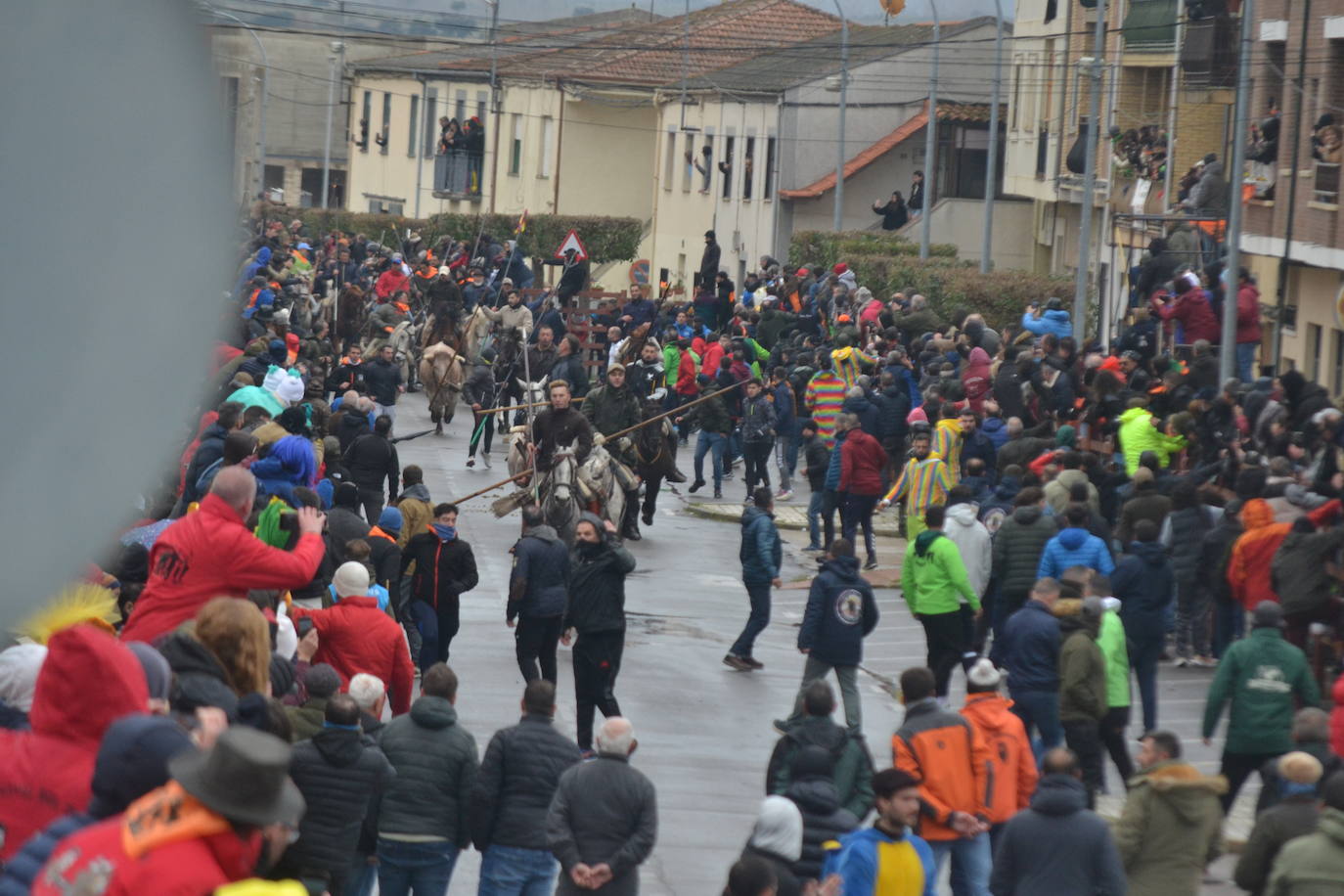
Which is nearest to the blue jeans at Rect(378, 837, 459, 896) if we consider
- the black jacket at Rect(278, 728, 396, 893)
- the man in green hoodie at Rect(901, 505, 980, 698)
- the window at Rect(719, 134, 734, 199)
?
the black jacket at Rect(278, 728, 396, 893)

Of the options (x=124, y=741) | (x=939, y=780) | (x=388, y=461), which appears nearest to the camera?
(x=124, y=741)

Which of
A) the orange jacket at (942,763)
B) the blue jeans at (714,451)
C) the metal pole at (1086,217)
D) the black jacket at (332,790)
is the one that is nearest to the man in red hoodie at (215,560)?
the black jacket at (332,790)

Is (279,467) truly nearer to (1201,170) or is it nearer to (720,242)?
(1201,170)

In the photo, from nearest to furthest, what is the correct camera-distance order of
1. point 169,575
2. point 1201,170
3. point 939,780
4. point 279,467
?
point 169,575 < point 939,780 < point 279,467 < point 1201,170

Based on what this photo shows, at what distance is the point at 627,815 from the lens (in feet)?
26.1

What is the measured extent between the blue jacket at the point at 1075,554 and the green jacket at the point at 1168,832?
5.13 metres

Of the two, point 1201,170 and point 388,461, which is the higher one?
point 1201,170

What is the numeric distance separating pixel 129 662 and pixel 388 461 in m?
14.3

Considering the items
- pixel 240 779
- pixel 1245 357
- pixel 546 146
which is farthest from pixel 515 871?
pixel 546 146

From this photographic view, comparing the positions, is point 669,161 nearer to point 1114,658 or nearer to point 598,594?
point 598,594

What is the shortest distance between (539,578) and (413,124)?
60757 mm

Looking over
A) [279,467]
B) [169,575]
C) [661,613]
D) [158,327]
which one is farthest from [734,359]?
[158,327]

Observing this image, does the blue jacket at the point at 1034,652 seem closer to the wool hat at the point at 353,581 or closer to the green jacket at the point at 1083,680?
the green jacket at the point at 1083,680

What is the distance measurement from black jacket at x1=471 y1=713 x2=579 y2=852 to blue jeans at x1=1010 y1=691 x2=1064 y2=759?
13.4ft
